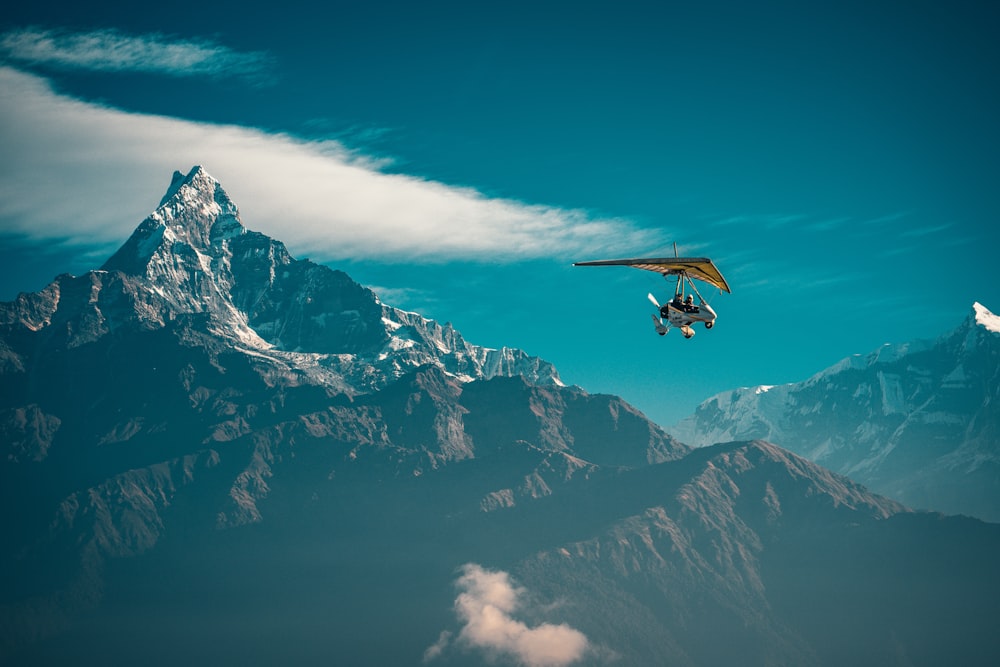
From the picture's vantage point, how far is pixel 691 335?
652ft

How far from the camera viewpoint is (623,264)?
639ft

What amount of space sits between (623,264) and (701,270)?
12300 mm

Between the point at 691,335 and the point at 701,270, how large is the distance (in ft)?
37.6

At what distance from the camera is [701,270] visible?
635ft

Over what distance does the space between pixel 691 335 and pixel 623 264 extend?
54.1 ft
